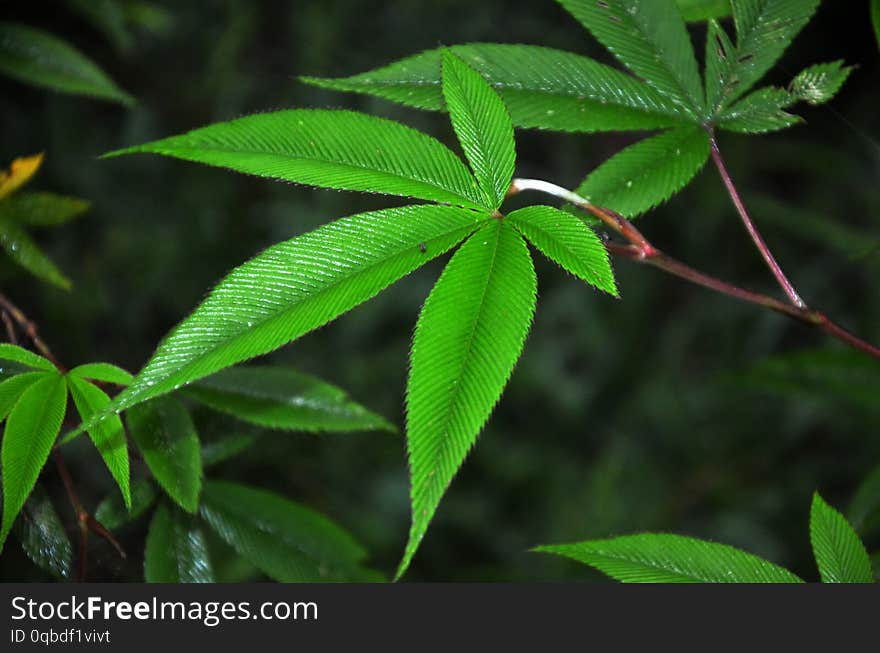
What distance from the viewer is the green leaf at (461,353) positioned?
30.0 inches

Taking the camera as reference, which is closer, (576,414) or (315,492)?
(315,492)

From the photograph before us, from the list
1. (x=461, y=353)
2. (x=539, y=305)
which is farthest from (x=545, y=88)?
(x=539, y=305)

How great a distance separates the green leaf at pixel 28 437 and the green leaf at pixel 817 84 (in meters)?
0.99

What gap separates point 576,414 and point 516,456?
12.7 inches

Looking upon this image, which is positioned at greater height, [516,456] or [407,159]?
[407,159]

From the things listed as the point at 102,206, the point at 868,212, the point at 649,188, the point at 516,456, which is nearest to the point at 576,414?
the point at 516,456

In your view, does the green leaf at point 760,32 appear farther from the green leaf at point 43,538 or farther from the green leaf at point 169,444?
the green leaf at point 43,538

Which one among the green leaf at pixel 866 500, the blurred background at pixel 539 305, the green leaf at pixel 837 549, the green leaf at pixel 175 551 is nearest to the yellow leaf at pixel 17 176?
the green leaf at pixel 175 551

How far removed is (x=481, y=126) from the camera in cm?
97

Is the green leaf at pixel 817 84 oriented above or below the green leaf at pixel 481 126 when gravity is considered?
above

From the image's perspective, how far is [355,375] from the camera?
3.25 meters

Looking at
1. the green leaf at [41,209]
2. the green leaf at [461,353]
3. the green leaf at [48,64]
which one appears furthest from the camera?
the green leaf at [48,64]

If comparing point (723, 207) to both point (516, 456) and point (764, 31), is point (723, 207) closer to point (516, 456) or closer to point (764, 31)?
point (516, 456)

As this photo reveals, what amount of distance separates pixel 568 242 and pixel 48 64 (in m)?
1.22
